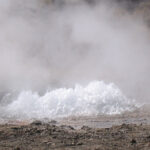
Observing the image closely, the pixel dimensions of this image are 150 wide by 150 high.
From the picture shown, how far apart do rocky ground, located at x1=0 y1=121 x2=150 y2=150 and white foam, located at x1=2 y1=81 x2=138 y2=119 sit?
291 inches

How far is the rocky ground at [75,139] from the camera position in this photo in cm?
853

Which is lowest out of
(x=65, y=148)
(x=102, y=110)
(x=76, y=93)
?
(x=65, y=148)

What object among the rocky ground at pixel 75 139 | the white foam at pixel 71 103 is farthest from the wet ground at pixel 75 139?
the white foam at pixel 71 103

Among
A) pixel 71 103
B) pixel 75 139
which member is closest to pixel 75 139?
pixel 75 139

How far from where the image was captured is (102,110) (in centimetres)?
1847

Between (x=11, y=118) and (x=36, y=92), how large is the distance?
14.8ft

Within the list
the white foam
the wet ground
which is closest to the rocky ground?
the wet ground

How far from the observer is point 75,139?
30.9 feet

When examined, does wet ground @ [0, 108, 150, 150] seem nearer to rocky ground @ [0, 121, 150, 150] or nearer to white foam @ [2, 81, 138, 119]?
rocky ground @ [0, 121, 150, 150]

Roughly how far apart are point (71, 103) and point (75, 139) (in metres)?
10.1

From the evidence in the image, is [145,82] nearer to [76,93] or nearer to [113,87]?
[113,87]

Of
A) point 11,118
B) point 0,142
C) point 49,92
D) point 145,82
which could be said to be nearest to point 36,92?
point 49,92

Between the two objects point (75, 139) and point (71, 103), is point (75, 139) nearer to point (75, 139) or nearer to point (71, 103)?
point (75, 139)

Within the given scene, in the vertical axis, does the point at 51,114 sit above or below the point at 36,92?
below
